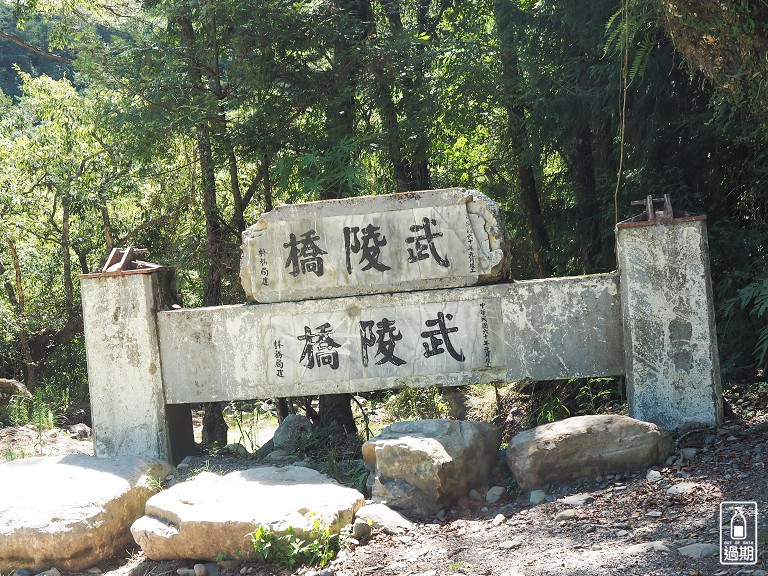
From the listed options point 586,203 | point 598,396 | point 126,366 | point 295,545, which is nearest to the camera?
point 295,545

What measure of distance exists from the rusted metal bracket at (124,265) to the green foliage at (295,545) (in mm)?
2729

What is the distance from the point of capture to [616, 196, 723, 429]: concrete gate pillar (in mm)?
5711

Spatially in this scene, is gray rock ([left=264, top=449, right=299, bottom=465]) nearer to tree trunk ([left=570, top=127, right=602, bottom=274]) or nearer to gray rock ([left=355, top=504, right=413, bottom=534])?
gray rock ([left=355, top=504, right=413, bottom=534])

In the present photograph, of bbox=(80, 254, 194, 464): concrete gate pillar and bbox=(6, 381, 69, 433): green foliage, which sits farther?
bbox=(6, 381, 69, 433): green foliage

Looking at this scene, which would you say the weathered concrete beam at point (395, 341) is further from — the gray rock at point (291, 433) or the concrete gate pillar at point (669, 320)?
Result: the gray rock at point (291, 433)

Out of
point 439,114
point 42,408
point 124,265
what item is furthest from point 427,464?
point 42,408

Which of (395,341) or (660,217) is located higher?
(660,217)

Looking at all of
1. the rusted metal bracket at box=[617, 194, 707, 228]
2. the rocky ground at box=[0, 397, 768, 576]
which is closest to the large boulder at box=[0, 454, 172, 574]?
the rocky ground at box=[0, 397, 768, 576]

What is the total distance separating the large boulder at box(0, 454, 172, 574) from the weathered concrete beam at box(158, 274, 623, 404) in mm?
1082

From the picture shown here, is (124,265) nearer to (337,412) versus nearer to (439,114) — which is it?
(337,412)

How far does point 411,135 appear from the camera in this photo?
8.37 metres

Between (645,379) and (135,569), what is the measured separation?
372 cm

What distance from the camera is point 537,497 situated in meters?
5.09

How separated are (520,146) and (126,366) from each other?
209 inches
